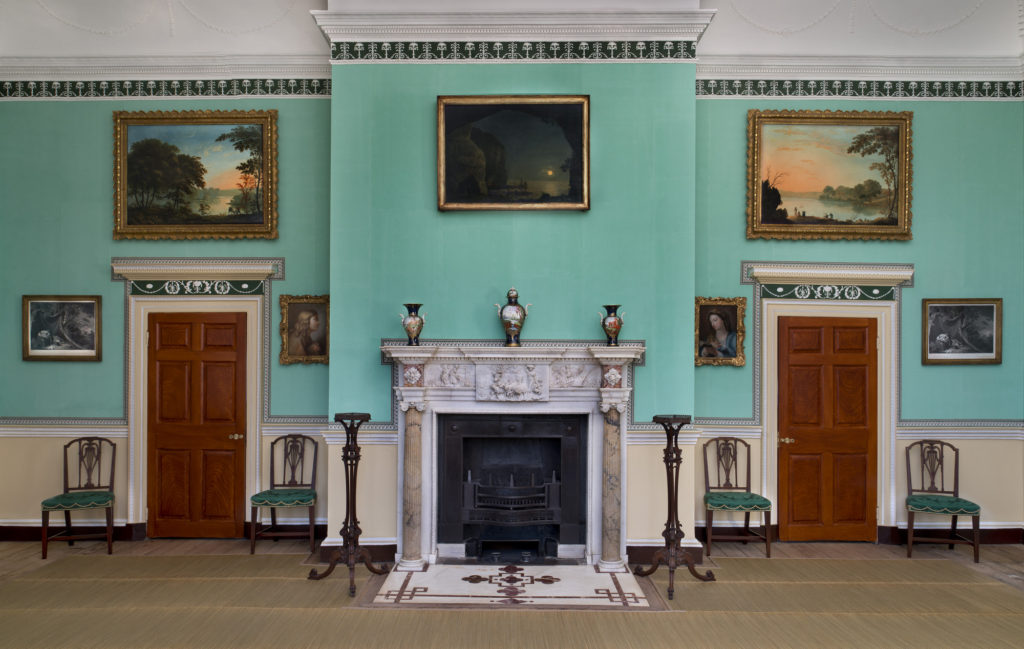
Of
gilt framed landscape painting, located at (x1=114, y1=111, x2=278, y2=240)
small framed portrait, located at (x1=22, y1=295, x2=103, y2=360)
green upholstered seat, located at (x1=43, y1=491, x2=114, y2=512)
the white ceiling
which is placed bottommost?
green upholstered seat, located at (x1=43, y1=491, x2=114, y2=512)

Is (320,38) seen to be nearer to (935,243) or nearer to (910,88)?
(910,88)

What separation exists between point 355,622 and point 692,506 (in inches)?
122

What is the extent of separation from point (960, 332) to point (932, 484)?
1.57 meters

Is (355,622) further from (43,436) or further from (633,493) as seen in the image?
(43,436)

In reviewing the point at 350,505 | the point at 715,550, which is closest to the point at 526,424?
the point at 350,505

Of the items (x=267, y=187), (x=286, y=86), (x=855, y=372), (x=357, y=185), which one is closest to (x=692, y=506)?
(x=855, y=372)

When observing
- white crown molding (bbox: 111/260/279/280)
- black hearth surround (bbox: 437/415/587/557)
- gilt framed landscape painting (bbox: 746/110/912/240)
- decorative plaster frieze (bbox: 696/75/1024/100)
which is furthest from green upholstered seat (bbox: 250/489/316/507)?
decorative plaster frieze (bbox: 696/75/1024/100)

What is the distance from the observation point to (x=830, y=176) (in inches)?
266

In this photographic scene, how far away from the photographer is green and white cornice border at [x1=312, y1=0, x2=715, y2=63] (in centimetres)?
592

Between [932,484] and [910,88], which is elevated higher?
[910,88]

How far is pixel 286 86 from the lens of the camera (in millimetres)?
6730

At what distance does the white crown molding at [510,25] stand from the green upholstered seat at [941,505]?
15.9 feet

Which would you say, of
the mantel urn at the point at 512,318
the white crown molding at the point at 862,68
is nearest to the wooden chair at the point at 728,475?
the mantel urn at the point at 512,318

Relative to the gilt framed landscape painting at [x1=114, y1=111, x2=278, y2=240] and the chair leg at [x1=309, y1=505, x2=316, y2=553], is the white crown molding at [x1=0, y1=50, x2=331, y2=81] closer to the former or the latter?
the gilt framed landscape painting at [x1=114, y1=111, x2=278, y2=240]
